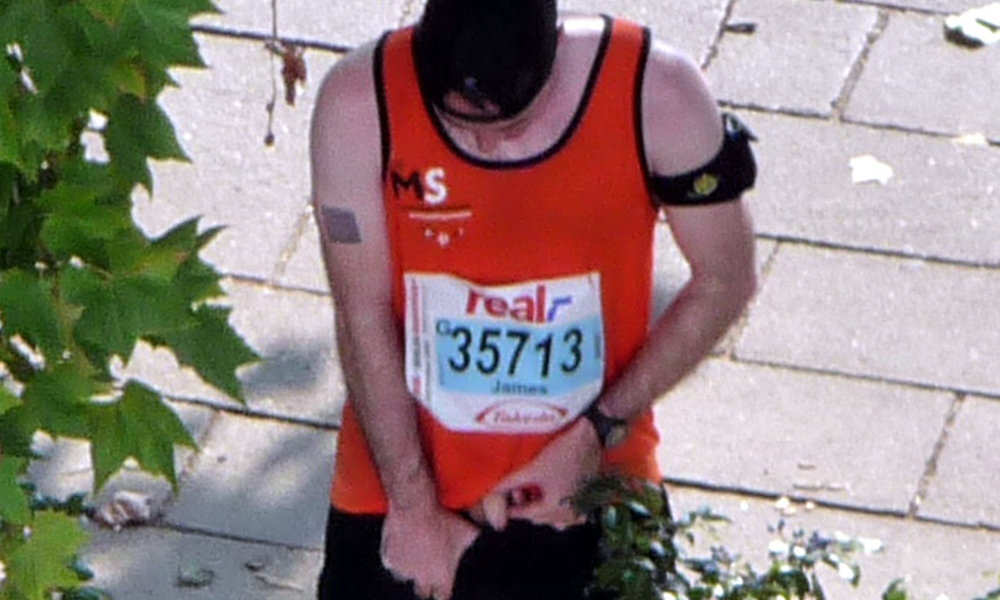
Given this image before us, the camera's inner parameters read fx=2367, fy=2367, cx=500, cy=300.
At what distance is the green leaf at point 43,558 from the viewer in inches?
100.0

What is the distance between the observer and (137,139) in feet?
8.64

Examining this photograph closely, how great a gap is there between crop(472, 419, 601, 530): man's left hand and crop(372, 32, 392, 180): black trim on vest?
1.68 feet

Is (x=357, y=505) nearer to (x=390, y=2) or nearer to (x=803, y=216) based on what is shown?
(x=803, y=216)

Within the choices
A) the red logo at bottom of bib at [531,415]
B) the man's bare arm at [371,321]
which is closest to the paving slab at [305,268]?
the man's bare arm at [371,321]

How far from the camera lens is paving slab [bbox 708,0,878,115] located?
6.37m

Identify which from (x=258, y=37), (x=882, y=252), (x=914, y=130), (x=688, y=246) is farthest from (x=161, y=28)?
(x=258, y=37)

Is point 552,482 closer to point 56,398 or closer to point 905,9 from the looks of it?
point 56,398

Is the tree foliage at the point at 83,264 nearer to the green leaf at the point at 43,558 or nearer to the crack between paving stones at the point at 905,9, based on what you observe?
the green leaf at the point at 43,558

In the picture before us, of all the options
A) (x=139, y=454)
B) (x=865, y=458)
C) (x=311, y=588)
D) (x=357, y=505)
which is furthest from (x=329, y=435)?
(x=139, y=454)

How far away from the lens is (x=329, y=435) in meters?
5.35

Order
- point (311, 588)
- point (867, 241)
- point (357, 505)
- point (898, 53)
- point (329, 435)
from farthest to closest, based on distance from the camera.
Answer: point (898, 53)
point (867, 241)
point (329, 435)
point (311, 588)
point (357, 505)

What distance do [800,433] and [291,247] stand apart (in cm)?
139

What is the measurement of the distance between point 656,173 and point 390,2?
135 inches

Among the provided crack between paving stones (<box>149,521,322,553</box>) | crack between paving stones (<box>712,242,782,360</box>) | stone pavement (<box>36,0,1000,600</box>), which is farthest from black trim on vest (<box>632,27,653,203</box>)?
crack between paving stones (<box>712,242,782,360</box>)
